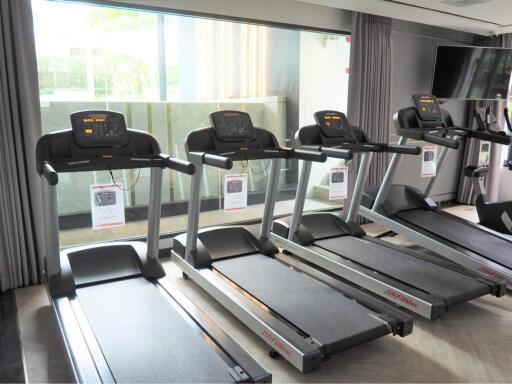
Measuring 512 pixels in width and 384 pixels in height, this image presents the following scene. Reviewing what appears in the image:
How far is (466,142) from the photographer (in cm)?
646

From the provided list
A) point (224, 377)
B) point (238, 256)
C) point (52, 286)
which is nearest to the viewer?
point (224, 377)

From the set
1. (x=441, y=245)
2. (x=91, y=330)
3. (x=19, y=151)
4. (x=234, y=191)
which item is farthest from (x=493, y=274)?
(x=19, y=151)

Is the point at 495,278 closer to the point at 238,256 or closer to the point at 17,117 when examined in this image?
the point at 238,256

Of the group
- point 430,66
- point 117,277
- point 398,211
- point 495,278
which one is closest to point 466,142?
point 430,66

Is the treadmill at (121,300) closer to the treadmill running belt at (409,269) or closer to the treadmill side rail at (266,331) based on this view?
the treadmill side rail at (266,331)

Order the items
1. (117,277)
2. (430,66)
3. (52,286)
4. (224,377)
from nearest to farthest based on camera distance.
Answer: (224,377) < (52,286) < (117,277) < (430,66)

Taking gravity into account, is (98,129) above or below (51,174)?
above

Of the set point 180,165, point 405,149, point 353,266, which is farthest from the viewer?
point 405,149

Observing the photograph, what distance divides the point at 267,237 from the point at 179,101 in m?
2.22

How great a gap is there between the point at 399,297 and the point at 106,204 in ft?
6.87

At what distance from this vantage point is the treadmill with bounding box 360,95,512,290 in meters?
→ 3.60

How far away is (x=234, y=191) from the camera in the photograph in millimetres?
3316

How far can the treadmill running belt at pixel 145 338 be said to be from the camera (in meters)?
2.01

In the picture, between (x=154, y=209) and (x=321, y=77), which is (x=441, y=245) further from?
(x=321, y=77)
